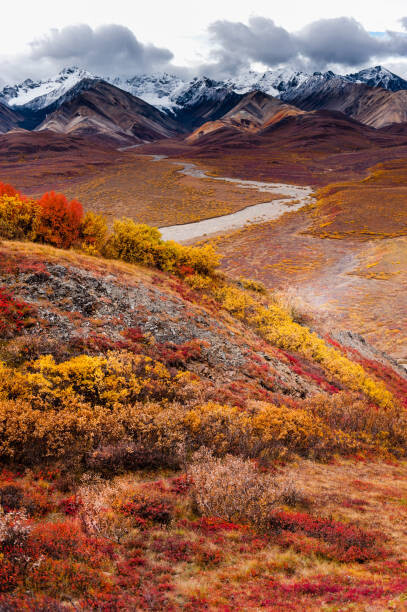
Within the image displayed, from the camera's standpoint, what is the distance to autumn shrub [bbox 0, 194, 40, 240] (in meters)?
18.2

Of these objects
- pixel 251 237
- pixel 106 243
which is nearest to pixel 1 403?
pixel 106 243

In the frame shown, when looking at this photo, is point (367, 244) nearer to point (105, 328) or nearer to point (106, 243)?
point (106, 243)

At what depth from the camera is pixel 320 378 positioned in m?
17.0

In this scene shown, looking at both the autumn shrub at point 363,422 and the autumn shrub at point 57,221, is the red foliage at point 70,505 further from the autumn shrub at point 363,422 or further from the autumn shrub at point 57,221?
the autumn shrub at point 57,221

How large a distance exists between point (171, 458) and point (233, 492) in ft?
6.15

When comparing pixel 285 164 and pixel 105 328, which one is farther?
pixel 285 164

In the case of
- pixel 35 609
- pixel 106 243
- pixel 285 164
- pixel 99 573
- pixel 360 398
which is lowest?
pixel 360 398

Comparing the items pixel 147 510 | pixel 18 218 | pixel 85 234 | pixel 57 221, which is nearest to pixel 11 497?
pixel 147 510

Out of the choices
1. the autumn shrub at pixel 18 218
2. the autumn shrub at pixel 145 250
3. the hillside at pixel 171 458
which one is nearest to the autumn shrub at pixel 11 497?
the hillside at pixel 171 458

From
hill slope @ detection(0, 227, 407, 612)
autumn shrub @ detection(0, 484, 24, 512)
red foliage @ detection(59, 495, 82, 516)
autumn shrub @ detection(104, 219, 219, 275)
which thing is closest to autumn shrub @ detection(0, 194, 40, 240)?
hill slope @ detection(0, 227, 407, 612)

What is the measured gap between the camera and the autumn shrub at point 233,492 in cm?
683

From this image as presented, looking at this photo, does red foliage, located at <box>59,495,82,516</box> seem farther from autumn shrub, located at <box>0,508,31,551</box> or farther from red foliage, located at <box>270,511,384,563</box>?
red foliage, located at <box>270,511,384,563</box>

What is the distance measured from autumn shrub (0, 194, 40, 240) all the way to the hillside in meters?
0.20

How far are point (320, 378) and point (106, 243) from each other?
15.0m
